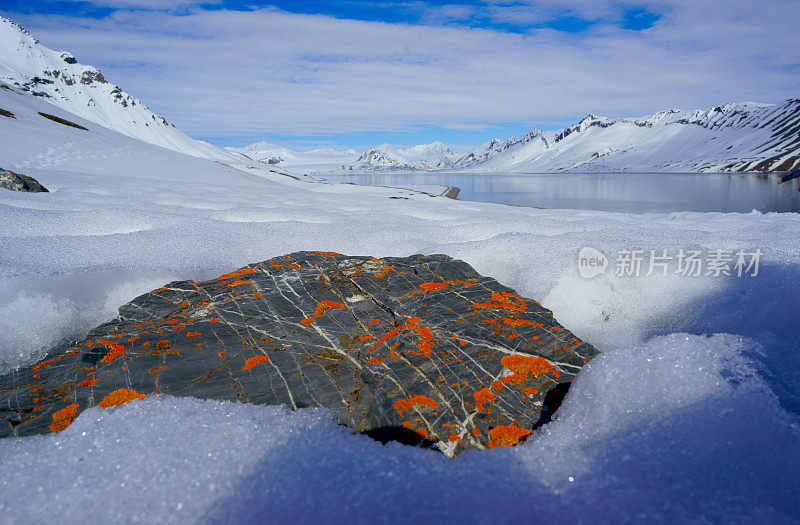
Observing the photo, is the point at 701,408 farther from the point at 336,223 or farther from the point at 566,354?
the point at 336,223

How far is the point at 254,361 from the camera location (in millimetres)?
3703

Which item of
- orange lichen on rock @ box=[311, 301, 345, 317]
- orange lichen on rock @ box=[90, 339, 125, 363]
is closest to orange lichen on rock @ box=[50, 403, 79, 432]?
orange lichen on rock @ box=[90, 339, 125, 363]

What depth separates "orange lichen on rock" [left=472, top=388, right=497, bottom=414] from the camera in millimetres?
3141

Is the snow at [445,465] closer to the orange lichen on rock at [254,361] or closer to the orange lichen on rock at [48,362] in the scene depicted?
the orange lichen on rock at [254,361]

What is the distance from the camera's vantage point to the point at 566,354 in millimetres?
3887

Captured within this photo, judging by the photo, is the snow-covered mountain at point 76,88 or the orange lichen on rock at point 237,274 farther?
the snow-covered mountain at point 76,88

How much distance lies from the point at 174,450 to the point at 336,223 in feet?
23.7

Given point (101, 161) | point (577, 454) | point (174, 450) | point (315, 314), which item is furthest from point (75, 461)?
point (101, 161)

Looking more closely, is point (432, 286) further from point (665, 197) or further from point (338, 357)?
point (665, 197)

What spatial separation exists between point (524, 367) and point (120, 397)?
3.45m

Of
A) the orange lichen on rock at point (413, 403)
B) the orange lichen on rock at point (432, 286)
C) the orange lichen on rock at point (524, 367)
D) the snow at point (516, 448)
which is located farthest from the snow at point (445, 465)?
the orange lichen on rock at point (432, 286)

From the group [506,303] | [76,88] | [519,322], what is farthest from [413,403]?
[76,88]

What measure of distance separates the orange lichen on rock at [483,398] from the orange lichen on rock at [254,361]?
199 centimetres

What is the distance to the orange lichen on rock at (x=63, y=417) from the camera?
9.29ft
